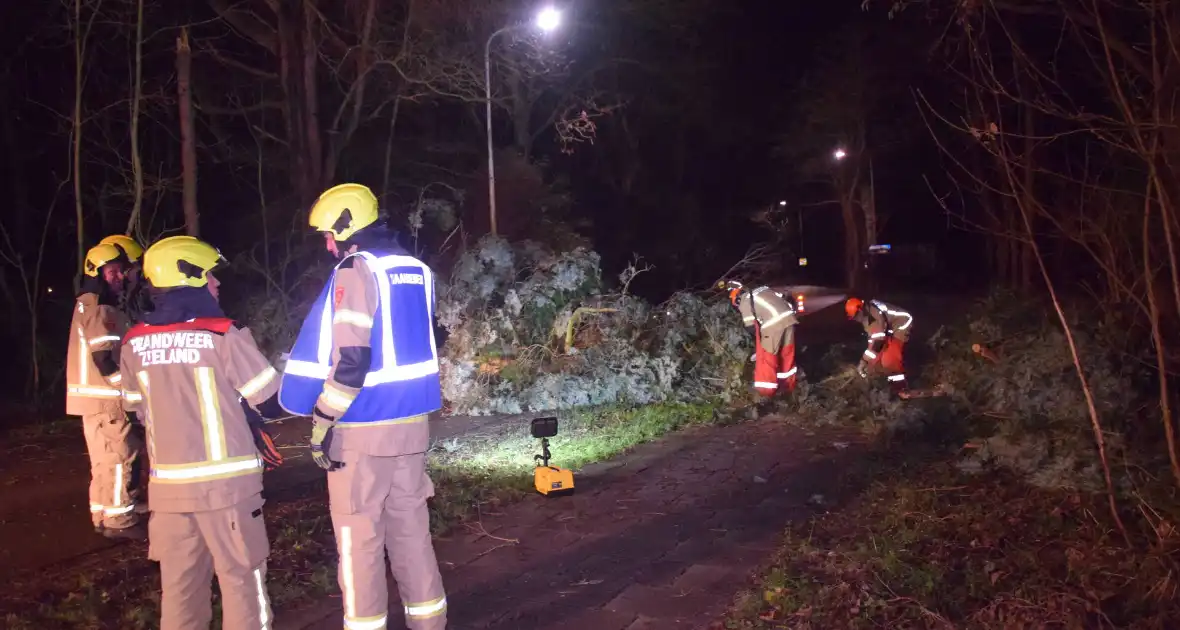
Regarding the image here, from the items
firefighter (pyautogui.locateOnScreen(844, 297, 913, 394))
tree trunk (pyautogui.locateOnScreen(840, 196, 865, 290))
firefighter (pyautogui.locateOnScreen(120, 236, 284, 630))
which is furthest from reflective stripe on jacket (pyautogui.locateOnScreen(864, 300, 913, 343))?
tree trunk (pyautogui.locateOnScreen(840, 196, 865, 290))

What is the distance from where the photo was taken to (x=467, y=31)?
50.9ft

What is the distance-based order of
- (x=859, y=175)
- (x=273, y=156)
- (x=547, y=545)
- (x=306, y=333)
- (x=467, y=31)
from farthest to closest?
(x=859, y=175)
(x=273, y=156)
(x=467, y=31)
(x=547, y=545)
(x=306, y=333)

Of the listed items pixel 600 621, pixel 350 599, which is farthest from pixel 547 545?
pixel 350 599

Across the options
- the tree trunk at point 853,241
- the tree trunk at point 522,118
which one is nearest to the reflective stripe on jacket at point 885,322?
the tree trunk at point 522,118

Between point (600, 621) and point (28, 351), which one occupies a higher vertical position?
point (28, 351)

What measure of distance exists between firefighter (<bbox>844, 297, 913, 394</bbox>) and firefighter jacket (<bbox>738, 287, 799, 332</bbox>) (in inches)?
47.6

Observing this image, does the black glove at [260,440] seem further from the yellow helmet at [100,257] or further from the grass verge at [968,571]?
the yellow helmet at [100,257]

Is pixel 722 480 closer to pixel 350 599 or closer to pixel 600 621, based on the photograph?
pixel 600 621

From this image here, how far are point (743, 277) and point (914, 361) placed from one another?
3.06 metres

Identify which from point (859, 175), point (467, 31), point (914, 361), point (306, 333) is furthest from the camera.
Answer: point (859, 175)

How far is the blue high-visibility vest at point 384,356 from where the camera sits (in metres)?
3.69

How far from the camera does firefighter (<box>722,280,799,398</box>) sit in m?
10.1

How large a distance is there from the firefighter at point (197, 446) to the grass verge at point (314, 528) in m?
1.09

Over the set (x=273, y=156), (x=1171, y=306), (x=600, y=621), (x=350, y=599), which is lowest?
(x=600, y=621)
